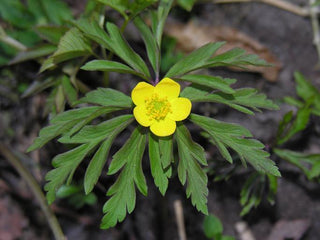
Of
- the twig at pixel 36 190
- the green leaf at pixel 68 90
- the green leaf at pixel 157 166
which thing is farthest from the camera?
the twig at pixel 36 190

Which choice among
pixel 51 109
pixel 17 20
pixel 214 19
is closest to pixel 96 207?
pixel 51 109

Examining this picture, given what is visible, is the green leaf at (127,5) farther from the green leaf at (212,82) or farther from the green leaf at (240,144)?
the green leaf at (240,144)

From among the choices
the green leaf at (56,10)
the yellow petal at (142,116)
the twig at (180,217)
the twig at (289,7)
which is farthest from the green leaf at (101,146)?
the twig at (289,7)

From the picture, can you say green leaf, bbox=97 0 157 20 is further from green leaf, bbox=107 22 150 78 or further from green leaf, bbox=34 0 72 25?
green leaf, bbox=34 0 72 25

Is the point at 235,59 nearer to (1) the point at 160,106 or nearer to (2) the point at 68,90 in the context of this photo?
(1) the point at 160,106

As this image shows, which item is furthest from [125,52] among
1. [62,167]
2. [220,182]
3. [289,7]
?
[289,7]

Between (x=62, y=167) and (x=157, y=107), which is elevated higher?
(x=157, y=107)

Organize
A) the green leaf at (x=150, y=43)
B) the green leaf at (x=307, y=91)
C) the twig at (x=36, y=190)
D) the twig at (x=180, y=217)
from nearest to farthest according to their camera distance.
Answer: the green leaf at (x=150, y=43) < the twig at (x=36, y=190) < the green leaf at (x=307, y=91) < the twig at (x=180, y=217)
